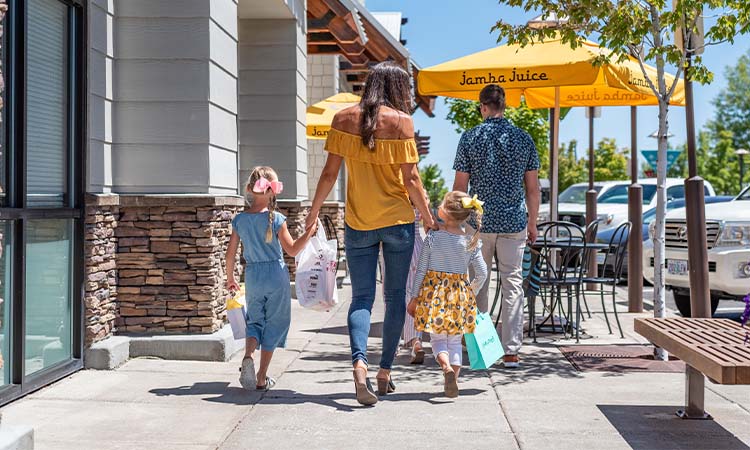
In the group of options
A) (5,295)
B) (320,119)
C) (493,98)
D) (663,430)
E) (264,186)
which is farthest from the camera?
(320,119)

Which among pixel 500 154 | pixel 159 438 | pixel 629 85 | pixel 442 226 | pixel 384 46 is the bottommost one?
pixel 159 438

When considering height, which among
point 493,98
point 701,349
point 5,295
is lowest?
point 701,349

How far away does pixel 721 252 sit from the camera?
9781mm

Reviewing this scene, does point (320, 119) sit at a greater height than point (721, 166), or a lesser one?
lesser

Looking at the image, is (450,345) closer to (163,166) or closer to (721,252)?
(163,166)

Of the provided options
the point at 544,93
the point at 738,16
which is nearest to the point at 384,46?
the point at 544,93

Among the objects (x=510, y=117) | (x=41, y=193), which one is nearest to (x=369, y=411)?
(x=41, y=193)

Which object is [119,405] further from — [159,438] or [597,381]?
[597,381]

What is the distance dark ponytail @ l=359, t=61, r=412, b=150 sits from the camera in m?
5.61

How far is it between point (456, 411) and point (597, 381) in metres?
1.35

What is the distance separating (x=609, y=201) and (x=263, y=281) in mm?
15974

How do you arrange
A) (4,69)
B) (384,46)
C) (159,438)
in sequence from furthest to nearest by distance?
(384,46) < (4,69) < (159,438)

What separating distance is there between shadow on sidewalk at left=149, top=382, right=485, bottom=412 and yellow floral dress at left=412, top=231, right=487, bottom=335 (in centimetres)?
42

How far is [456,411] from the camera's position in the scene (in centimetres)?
540
